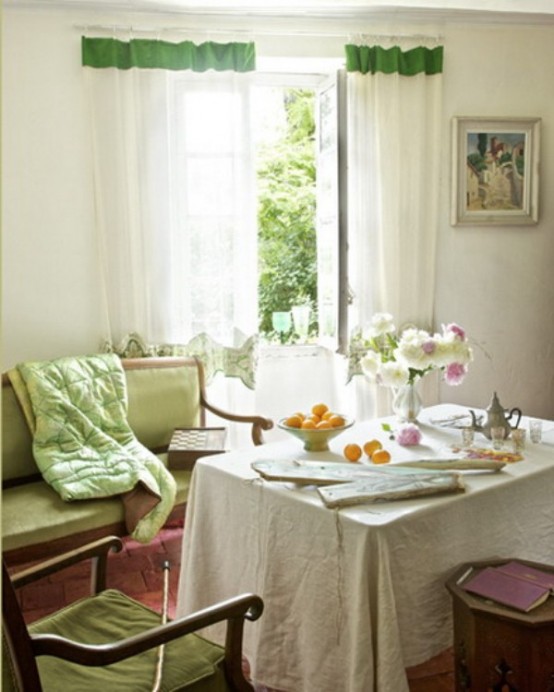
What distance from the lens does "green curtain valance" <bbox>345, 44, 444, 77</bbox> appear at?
402 cm

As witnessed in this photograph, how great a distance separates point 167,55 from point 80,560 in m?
2.85

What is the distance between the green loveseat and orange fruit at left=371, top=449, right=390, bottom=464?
1.14m

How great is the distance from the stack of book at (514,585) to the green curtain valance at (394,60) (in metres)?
2.92

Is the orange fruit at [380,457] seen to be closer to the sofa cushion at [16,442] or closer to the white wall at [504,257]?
the sofa cushion at [16,442]

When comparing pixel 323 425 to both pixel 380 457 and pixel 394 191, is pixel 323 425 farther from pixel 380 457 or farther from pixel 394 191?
pixel 394 191

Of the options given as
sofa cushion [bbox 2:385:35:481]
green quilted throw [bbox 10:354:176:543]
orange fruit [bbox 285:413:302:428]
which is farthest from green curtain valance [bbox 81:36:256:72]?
orange fruit [bbox 285:413:302:428]

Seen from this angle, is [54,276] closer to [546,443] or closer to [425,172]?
[425,172]

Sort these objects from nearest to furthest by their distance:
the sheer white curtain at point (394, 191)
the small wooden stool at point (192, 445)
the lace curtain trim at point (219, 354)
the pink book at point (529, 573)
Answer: the pink book at point (529, 573) < the small wooden stool at point (192, 445) < the lace curtain trim at point (219, 354) < the sheer white curtain at point (394, 191)

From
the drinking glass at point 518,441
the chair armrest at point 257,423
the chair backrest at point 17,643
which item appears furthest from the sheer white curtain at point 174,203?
the chair backrest at point 17,643

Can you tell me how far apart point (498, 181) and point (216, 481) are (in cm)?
287

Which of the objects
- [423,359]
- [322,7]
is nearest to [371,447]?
[423,359]

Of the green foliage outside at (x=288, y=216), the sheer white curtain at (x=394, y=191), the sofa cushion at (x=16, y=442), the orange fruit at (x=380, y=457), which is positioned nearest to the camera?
the orange fruit at (x=380, y=457)

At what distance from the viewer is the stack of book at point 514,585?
1.83 metres

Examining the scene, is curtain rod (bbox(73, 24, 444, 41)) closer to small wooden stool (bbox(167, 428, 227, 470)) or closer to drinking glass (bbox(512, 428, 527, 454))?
small wooden stool (bbox(167, 428, 227, 470))
